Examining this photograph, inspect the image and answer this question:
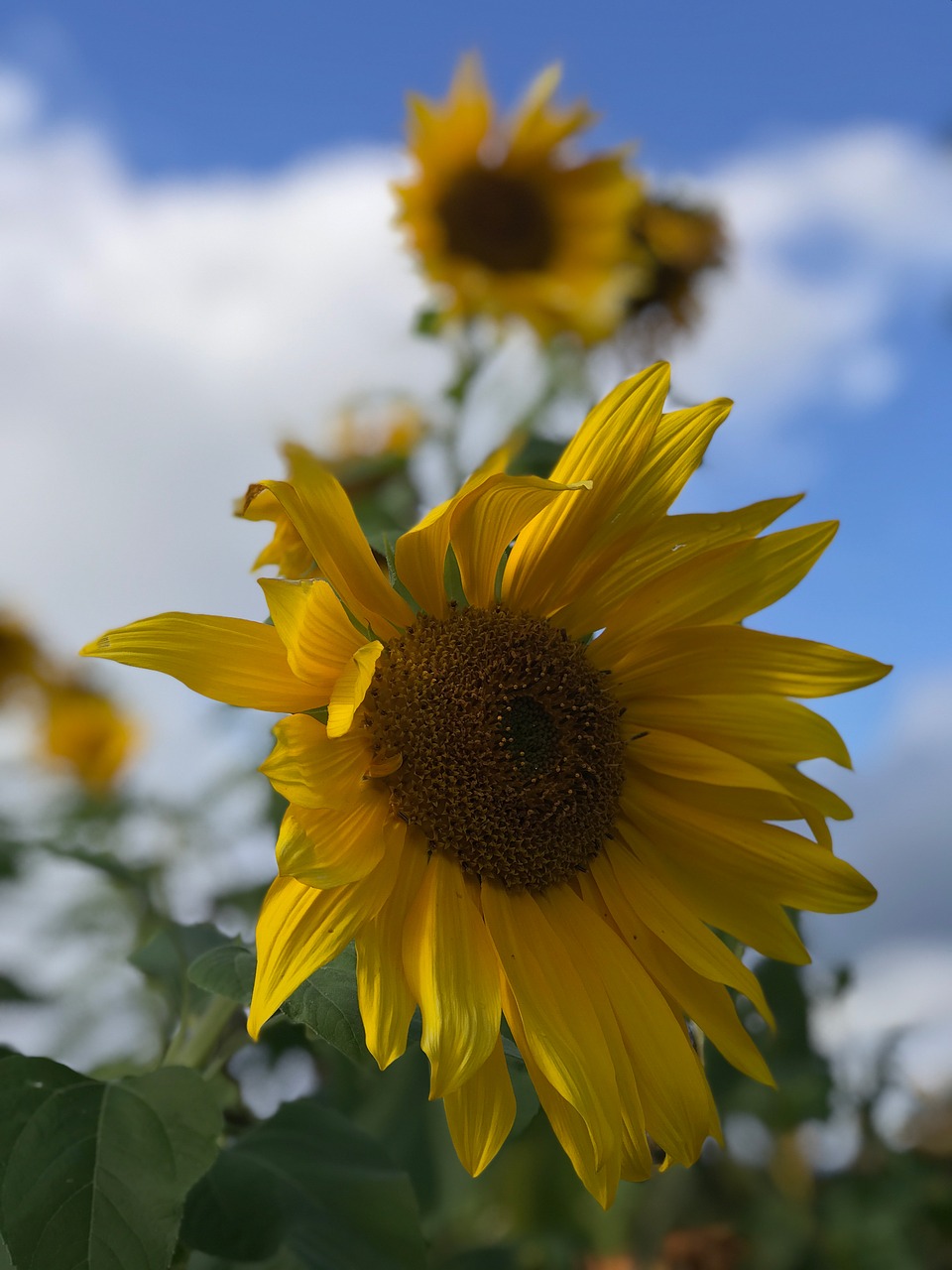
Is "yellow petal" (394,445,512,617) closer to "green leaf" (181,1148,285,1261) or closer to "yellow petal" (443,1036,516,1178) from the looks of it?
"yellow petal" (443,1036,516,1178)

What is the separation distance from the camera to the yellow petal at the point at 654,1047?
75cm

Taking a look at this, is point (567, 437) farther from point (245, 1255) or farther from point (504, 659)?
point (245, 1255)

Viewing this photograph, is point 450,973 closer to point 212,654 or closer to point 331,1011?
point 331,1011

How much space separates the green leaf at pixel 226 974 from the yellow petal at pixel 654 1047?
0.22 metres

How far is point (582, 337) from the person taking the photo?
7.14 ft

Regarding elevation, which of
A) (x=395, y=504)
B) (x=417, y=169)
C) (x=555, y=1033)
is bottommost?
(x=555, y=1033)

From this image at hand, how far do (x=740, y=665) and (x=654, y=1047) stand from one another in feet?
0.83

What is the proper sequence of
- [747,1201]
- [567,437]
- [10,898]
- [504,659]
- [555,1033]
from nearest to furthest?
[555,1033], [504,659], [567,437], [10,898], [747,1201]

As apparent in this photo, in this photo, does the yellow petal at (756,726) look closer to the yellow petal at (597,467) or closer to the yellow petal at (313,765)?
the yellow petal at (597,467)

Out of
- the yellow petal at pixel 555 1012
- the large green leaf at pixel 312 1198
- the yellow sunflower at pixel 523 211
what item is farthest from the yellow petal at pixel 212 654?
the yellow sunflower at pixel 523 211

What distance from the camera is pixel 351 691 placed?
67 cm

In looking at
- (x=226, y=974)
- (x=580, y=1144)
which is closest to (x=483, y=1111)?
(x=580, y=1144)

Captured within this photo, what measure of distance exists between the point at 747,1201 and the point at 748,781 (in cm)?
150

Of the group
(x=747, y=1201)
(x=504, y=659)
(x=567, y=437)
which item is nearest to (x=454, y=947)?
(x=504, y=659)
